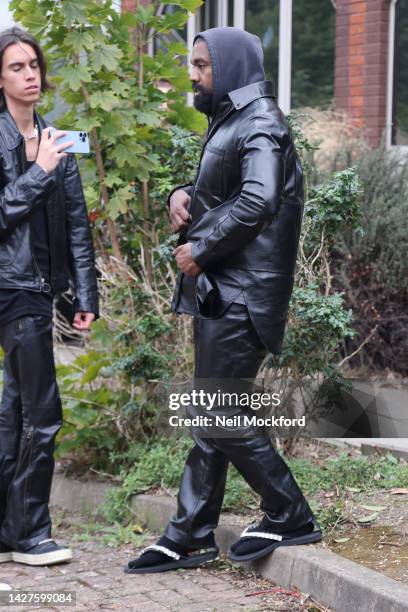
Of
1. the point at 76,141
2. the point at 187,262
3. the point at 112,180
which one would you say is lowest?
the point at 187,262

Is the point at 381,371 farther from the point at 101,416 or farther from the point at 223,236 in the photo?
the point at 223,236

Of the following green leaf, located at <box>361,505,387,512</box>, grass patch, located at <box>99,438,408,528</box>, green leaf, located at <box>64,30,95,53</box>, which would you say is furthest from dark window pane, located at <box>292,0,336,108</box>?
green leaf, located at <box>361,505,387,512</box>

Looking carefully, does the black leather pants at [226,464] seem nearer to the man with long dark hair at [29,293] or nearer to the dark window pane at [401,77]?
the man with long dark hair at [29,293]

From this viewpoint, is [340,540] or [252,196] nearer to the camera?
[252,196]

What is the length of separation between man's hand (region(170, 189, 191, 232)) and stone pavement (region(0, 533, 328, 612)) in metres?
1.48

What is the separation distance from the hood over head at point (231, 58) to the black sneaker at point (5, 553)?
2.20m

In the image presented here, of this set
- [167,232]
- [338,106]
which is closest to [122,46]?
[167,232]

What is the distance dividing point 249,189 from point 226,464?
1185 mm

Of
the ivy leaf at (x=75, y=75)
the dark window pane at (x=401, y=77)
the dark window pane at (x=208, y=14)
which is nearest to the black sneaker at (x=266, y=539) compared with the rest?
the ivy leaf at (x=75, y=75)

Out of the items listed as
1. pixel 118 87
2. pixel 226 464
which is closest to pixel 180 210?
pixel 226 464

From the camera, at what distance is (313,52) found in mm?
9766

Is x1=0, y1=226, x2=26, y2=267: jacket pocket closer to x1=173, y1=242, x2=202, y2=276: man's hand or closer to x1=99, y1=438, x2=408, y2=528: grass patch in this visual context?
x1=173, y1=242, x2=202, y2=276: man's hand

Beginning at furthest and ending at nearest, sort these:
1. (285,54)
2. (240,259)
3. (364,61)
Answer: (285,54), (364,61), (240,259)

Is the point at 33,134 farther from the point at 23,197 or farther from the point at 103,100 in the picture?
the point at 103,100
